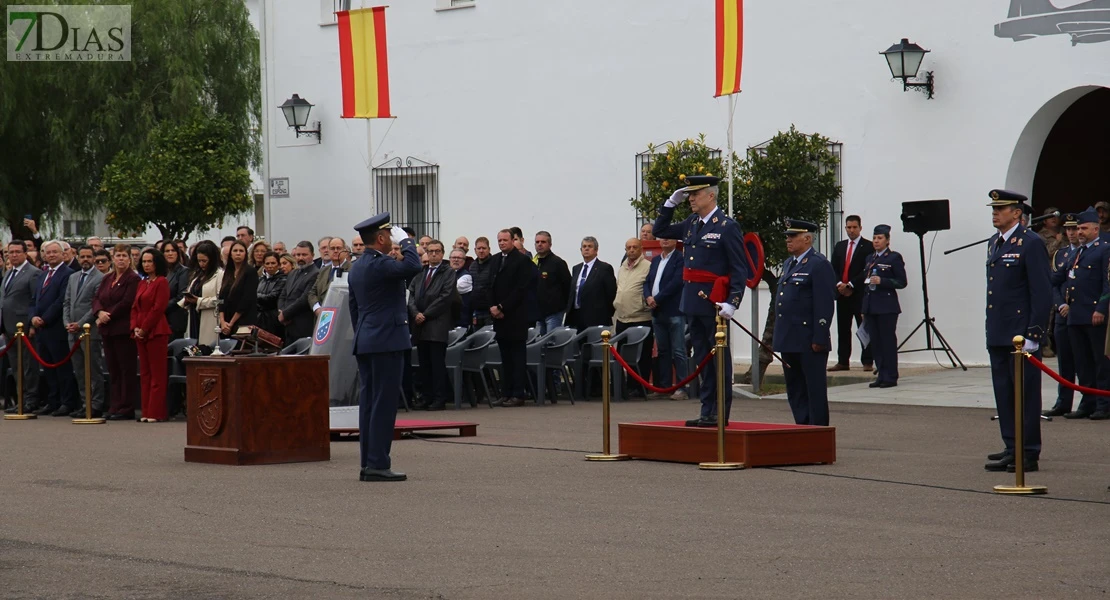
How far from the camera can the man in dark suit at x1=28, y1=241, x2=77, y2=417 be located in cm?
1744

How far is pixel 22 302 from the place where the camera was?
1802 cm

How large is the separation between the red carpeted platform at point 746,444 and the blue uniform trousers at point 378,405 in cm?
210

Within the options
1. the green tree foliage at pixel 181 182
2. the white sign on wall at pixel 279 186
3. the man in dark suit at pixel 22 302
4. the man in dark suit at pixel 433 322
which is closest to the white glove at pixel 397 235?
the man in dark suit at pixel 433 322

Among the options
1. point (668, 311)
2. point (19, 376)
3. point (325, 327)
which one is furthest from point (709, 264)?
point (19, 376)

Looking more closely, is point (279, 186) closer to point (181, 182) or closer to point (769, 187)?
point (181, 182)

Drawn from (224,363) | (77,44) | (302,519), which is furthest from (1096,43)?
(77,44)

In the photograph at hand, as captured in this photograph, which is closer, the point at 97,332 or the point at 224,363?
the point at 224,363

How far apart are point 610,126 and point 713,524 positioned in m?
15.6

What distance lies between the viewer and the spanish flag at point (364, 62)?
21.6 metres

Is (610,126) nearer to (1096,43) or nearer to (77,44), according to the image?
(1096,43)

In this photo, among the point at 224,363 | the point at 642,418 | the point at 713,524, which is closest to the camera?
the point at 713,524

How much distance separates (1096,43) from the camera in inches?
733

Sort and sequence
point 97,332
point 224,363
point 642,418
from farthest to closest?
point 97,332 < point 642,418 < point 224,363

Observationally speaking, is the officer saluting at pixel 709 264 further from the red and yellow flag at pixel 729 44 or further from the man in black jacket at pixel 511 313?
the red and yellow flag at pixel 729 44
